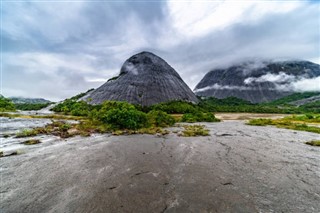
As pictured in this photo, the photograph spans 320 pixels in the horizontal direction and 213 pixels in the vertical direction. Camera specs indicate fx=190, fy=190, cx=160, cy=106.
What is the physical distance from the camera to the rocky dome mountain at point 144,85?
6929 centimetres

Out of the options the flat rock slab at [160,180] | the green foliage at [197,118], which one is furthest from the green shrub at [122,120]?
the green foliage at [197,118]

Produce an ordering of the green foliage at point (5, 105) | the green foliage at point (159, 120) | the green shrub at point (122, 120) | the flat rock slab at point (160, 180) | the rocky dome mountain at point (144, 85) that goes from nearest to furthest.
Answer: the flat rock slab at point (160, 180)
the green shrub at point (122, 120)
the green foliage at point (159, 120)
the green foliage at point (5, 105)
the rocky dome mountain at point (144, 85)

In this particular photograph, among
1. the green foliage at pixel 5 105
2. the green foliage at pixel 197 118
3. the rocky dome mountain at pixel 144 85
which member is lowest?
the green foliage at pixel 197 118

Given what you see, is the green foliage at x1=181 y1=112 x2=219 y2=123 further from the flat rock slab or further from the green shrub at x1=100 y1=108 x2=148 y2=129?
the flat rock slab

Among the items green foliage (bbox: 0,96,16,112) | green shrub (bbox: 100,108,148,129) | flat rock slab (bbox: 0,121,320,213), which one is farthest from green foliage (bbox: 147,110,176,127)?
green foliage (bbox: 0,96,16,112)

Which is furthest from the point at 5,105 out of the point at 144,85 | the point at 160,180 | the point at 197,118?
Answer: the point at 160,180

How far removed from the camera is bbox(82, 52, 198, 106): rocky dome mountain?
69287 mm

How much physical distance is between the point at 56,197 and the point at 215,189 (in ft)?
17.5

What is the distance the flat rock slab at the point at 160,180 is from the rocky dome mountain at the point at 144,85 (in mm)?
55974

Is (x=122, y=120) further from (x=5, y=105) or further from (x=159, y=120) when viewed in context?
(x=5, y=105)

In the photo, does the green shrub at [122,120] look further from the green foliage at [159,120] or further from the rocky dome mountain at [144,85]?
the rocky dome mountain at [144,85]

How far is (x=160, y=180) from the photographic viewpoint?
753cm

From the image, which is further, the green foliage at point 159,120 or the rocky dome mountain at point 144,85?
the rocky dome mountain at point 144,85

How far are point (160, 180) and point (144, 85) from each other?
223 feet
